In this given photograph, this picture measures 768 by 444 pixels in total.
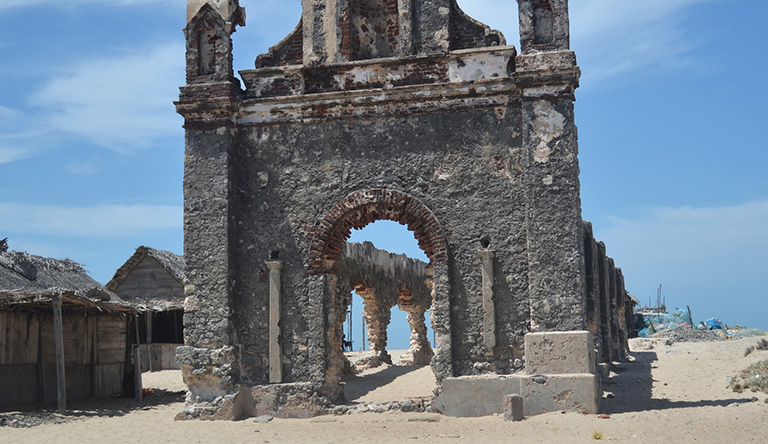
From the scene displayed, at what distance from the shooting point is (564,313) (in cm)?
1134

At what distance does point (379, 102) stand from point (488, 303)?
354 cm

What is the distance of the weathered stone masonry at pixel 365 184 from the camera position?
1169 centimetres

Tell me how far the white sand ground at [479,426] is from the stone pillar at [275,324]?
0.74m

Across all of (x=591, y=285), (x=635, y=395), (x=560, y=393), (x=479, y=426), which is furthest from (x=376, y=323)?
(x=479, y=426)

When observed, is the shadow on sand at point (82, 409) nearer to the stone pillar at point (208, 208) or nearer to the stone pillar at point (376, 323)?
the stone pillar at point (208, 208)

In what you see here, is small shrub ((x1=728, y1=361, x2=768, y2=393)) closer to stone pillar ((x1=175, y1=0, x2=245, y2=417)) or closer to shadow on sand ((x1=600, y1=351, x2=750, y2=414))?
shadow on sand ((x1=600, y1=351, x2=750, y2=414))

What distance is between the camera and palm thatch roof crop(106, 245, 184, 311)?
25000mm

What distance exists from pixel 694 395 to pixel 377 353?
10965 millimetres

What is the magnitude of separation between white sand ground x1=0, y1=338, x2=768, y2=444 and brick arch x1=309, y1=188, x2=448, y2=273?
243 centimetres

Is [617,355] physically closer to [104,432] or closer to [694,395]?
[694,395]

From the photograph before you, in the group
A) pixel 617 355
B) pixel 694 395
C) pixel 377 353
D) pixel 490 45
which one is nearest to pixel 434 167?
pixel 490 45

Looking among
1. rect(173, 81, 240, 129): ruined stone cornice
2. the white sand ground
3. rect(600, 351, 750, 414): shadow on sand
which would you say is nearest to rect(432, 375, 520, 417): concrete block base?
the white sand ground

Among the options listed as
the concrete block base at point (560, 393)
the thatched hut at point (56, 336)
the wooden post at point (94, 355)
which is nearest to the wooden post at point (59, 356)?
the thatched hut at point (56, 336)

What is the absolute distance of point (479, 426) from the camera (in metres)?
10.6
